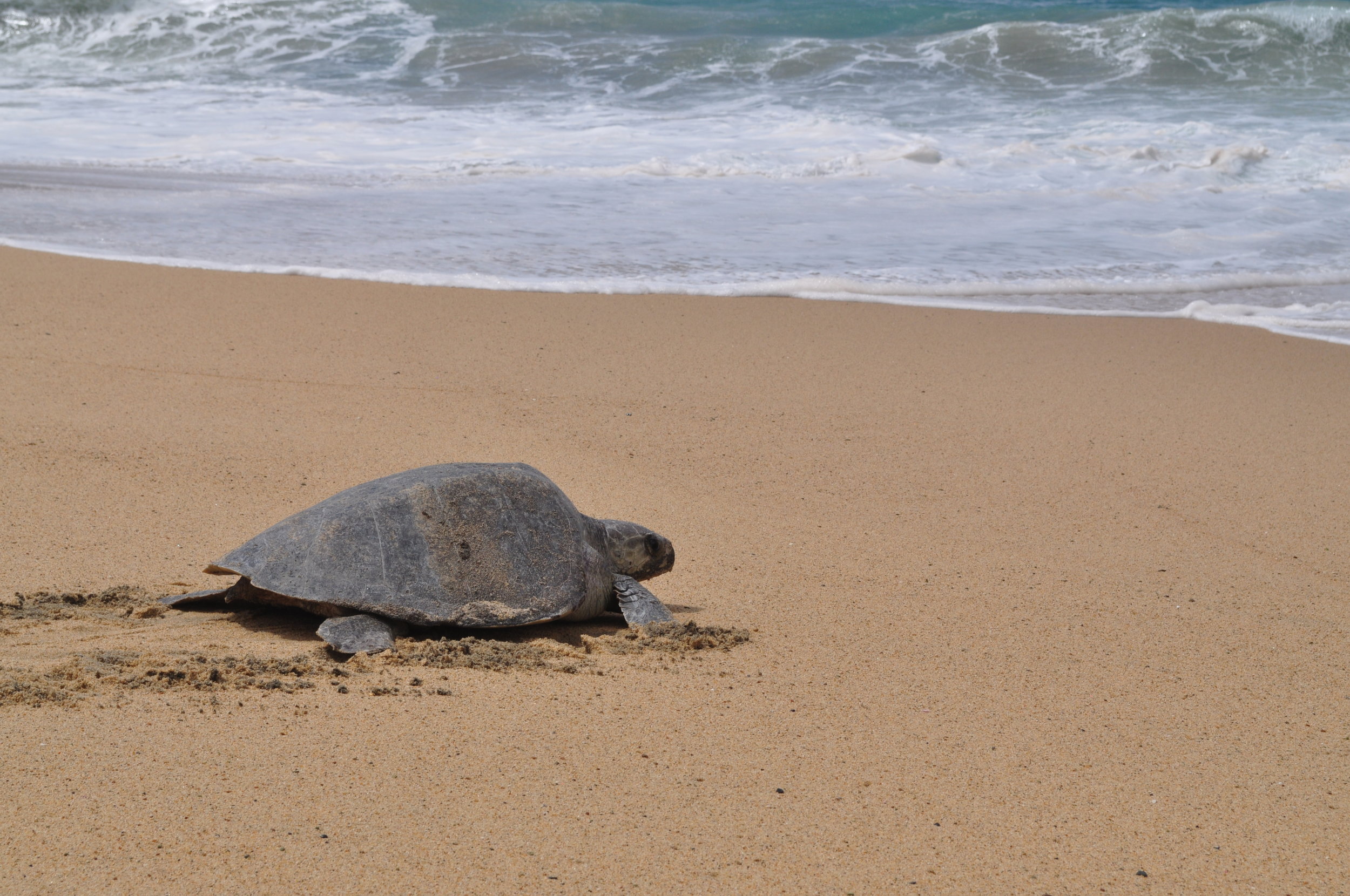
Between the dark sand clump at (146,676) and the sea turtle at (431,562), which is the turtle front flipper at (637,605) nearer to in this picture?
the sea turtle at (431,562)

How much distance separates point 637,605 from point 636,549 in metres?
0.28

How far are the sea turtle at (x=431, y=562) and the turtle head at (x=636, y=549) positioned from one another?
108mm

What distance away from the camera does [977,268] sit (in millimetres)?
8391

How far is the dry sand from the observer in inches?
88.7

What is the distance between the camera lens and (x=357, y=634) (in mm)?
3080

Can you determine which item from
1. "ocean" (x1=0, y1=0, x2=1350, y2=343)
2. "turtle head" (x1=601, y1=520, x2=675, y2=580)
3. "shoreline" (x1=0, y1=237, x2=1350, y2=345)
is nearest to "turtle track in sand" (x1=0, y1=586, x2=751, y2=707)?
"turtle head" (x1=601, y1=520, x2=675, y2=580)

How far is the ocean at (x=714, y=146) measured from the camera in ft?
26.7

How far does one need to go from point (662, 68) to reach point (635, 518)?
1499 centimetres

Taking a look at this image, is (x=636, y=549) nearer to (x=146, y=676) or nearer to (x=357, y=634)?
(x=357, y=634)

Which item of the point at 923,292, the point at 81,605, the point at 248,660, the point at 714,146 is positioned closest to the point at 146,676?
the point at 248,660

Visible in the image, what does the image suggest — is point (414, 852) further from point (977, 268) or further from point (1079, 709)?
point (977, 268)

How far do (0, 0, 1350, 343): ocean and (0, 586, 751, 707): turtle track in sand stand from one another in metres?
4.32

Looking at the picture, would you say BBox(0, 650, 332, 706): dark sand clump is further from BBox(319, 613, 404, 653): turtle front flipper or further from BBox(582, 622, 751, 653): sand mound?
BBox(582, 622, 751, 653): sand mound

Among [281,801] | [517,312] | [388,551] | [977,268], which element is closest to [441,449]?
[388,551]
